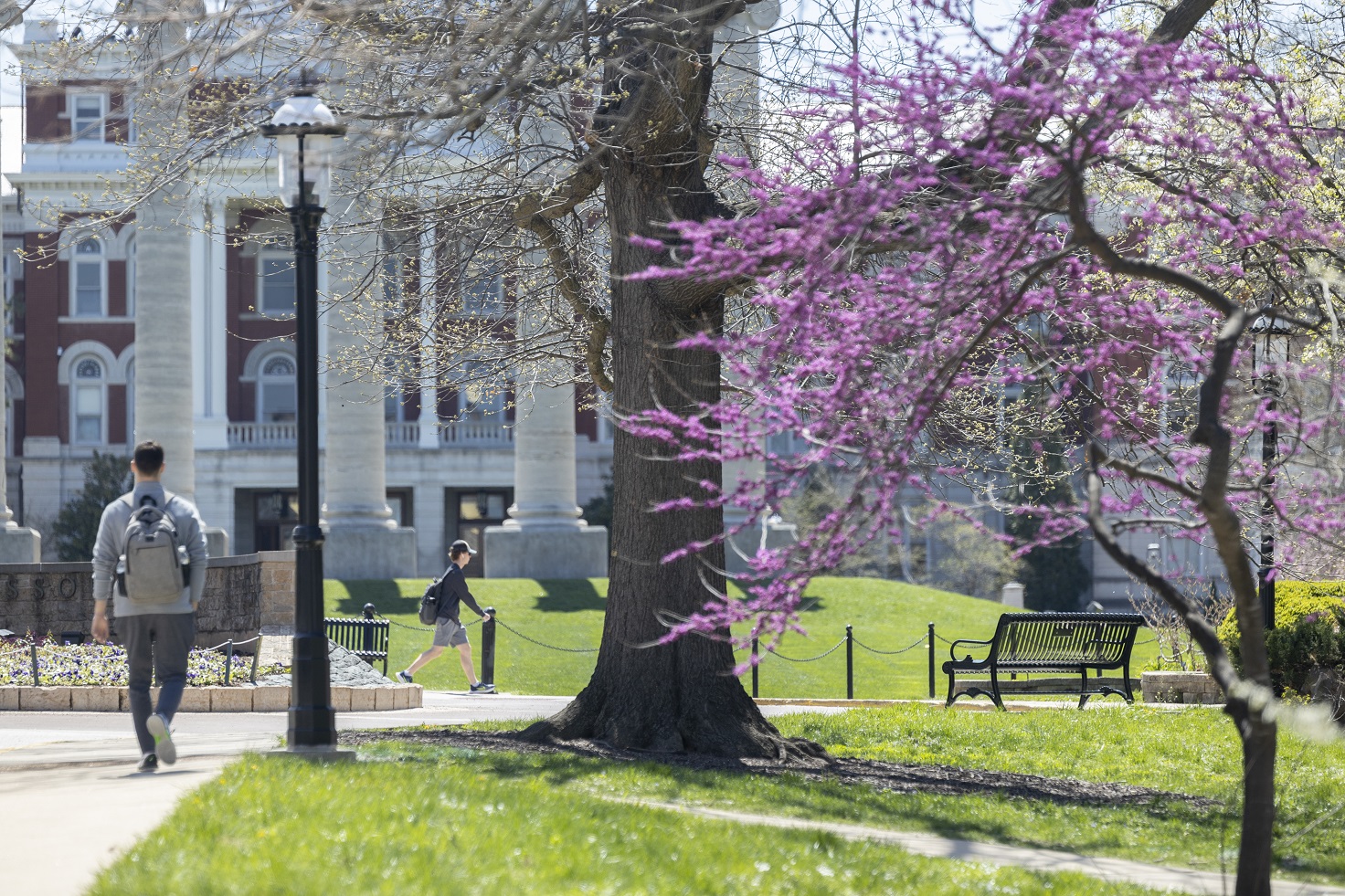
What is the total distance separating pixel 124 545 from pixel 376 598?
2598 centimetres

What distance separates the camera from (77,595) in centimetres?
2167

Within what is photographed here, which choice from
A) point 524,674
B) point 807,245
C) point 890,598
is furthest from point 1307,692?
point 890,598

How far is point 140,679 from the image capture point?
8859 mm

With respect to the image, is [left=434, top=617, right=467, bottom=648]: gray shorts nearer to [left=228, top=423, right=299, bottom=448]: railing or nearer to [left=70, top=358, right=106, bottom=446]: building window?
[left=228, top=423, right=299, bottom=448]: railing

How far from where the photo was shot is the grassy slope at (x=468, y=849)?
18.3 feet

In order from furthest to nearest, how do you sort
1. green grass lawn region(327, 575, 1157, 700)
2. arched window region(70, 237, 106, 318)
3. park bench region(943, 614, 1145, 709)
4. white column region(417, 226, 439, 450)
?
1. arched window region(70, 237, 106, 318)
2. green grass lawn region(327, 575, 1157, 700)
3. park bench region(943, 614, 1145, 709)
4. white column region(417, 226, 439, 450)

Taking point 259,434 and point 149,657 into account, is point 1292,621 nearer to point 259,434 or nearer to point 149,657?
point 149,657

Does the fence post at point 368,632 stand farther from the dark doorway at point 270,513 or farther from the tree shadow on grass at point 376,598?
the dark doorway at point 270,513

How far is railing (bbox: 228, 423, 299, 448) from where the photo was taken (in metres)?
53.2

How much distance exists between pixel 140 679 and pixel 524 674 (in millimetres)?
15999

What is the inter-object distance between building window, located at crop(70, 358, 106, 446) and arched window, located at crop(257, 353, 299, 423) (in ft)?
18.5

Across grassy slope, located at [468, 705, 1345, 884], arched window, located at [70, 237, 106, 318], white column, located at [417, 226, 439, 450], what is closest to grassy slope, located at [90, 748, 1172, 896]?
grassy slope, located at [468, 705, 1345, 884]

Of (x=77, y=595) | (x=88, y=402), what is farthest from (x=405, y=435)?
(x=77, y=595)

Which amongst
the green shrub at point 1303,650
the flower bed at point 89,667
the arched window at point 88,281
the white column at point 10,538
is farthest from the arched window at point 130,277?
the green shrub at point 1303,650
